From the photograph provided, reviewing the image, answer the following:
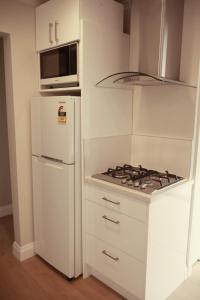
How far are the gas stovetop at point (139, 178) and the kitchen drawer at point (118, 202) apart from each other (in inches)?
3.4

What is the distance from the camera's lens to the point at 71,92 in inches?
83.6

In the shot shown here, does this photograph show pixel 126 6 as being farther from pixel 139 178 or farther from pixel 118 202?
pixel 118 202

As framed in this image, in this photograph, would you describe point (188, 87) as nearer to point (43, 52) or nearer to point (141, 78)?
point (141, 78)

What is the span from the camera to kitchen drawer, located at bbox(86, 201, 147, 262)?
5.37 feet

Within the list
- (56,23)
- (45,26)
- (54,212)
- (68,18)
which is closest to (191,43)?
(68,18)

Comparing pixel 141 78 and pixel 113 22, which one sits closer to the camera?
pixel 141 78

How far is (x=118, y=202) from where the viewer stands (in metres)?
1.74

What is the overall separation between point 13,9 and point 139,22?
1.07 meters

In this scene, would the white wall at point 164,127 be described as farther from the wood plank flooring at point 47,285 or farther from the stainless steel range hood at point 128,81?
the wood plank flooring at point 47,285

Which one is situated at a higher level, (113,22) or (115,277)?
(113,22)

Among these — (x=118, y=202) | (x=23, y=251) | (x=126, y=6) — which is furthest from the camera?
(x=23, y=251)

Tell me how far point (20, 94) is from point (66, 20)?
737mm

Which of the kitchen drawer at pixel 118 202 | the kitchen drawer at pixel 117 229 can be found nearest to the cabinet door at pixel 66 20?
the kitchen drawer at pixel 118 202

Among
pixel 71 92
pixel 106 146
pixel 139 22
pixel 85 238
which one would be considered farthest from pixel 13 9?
pixel 85 238
